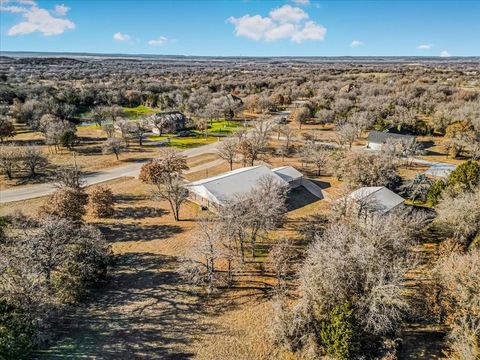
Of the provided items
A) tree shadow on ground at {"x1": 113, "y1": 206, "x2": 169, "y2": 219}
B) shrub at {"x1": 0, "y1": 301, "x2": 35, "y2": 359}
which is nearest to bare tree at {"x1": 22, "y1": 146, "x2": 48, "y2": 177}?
tree shadow on ground at {"x1": 113, "y1": 206, "x2": 169, "y2": 219}

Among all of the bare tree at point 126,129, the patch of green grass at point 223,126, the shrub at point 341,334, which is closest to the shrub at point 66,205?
the shrub at point 341,334

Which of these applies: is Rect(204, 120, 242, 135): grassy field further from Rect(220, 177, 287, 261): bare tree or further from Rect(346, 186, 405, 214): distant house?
Rect(220, 177, 287, 261): bare tree

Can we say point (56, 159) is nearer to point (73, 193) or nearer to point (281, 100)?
point (73, 193)

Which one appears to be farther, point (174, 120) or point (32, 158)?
point (174, 120)

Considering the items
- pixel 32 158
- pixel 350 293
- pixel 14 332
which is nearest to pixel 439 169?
pixel 350 293

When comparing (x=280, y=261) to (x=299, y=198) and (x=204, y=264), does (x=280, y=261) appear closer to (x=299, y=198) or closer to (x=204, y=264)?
(x=204, y=264)
